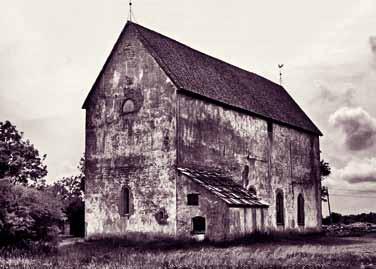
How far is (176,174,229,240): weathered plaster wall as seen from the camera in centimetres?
3200

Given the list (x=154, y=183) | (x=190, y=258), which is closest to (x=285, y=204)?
(x=154, y=183)

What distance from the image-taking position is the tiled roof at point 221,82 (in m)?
36.8

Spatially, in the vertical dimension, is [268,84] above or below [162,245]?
above

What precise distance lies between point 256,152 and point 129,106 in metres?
9.98

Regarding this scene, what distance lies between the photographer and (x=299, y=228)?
47000 millimetres

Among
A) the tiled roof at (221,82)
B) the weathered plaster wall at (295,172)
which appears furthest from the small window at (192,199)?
the weathered plaster wall at (295,172)

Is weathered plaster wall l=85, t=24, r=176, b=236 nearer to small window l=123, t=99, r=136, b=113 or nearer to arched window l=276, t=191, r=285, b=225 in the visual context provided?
small window l=123, t=99, r=136, b=113

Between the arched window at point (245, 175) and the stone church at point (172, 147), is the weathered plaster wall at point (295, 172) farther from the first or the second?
the arched window at point (245, 175)

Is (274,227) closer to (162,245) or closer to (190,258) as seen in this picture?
(162,245)

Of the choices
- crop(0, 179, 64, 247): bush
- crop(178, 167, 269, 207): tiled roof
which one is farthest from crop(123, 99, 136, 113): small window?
crop(0, 179, 64, 247): bush

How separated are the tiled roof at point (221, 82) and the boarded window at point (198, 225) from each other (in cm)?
719

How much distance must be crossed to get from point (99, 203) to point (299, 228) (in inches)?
665

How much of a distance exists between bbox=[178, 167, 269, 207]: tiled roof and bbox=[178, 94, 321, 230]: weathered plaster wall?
714 millimetres

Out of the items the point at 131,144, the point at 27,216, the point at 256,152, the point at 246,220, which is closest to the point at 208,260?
the point at 27,216
